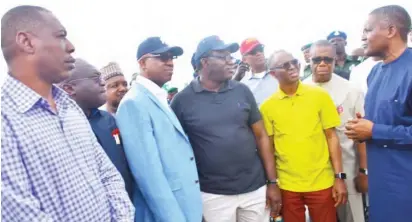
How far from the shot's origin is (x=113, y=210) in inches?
63.4

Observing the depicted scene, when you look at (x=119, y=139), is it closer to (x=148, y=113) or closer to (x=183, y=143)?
(x=148, y=113)

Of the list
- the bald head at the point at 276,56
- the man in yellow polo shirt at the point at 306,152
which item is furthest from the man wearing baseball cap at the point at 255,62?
the man in yellow polo shirt at the point at 306,152

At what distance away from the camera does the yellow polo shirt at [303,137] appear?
2.83 meters

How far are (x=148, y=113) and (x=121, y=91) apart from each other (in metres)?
0.74

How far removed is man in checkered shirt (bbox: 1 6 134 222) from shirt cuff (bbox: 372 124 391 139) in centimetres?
175

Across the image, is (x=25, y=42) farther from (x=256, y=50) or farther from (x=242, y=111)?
(x=256, y=50)

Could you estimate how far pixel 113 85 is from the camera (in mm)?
2902

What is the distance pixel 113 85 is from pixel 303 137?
1.65 meters

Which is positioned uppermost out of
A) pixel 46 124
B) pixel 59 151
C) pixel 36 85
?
pixel 36 85

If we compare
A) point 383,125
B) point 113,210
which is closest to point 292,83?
point 383,125

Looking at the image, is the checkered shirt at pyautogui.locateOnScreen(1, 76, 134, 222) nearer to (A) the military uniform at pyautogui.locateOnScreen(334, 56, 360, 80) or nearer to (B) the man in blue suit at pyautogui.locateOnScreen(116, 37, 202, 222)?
(B) the man in blue suit at pyautogui.locateOnScreen(116, 37, 202, 222)

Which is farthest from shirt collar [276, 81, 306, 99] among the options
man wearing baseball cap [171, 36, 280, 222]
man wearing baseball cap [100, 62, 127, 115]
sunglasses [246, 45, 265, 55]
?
sunglasses [246, 45, 265, 55]

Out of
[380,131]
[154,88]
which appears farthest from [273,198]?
[154,88]

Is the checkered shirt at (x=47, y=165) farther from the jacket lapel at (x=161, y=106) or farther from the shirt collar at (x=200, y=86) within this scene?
the shirt collar at (x=200, y=86)
